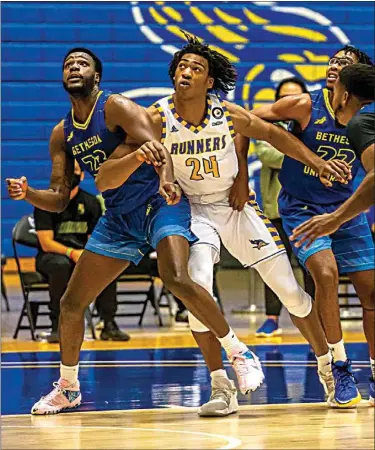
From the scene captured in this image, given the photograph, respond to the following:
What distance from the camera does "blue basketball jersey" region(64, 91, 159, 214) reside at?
601 cm

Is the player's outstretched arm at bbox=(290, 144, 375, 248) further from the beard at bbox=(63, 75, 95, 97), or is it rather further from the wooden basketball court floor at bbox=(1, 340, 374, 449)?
the beard at bbox=(63, 75, 95, 97)

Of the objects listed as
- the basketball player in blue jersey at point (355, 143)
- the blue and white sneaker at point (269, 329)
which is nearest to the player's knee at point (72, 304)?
the basketball player in blue jersey at point (355, 143)

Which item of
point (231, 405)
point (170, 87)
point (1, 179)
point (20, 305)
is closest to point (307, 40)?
point (170, 87)

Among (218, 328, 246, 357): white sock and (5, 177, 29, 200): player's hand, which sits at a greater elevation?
(5, 177, 29, 200): player's hand

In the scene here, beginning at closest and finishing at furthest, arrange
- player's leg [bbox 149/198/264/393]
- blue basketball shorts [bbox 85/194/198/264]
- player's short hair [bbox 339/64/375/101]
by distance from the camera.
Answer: player's short hair [bbox 339/64/375/101] < player's leg [bbox 149/198/264/393] < blue basketball shorts [bbox 85/194/198/264]

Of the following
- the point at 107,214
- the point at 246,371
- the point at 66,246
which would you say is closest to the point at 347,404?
the point at 246,371

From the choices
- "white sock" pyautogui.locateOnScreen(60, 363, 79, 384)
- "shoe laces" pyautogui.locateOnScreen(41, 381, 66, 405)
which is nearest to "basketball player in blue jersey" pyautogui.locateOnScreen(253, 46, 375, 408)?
"white sock" pyautogui.locateOnScreen(60, 363, 79, 384)

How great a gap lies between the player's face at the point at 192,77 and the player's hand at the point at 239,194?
532mm

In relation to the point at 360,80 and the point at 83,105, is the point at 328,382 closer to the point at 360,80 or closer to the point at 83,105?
the point at 360,80

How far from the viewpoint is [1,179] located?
44.7 ft

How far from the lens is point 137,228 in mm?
6035

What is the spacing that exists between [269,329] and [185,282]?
3.98 m

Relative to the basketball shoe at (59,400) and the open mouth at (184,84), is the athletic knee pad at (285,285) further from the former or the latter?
the basketball shoe at (59,400)

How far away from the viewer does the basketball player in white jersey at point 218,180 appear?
601cm
